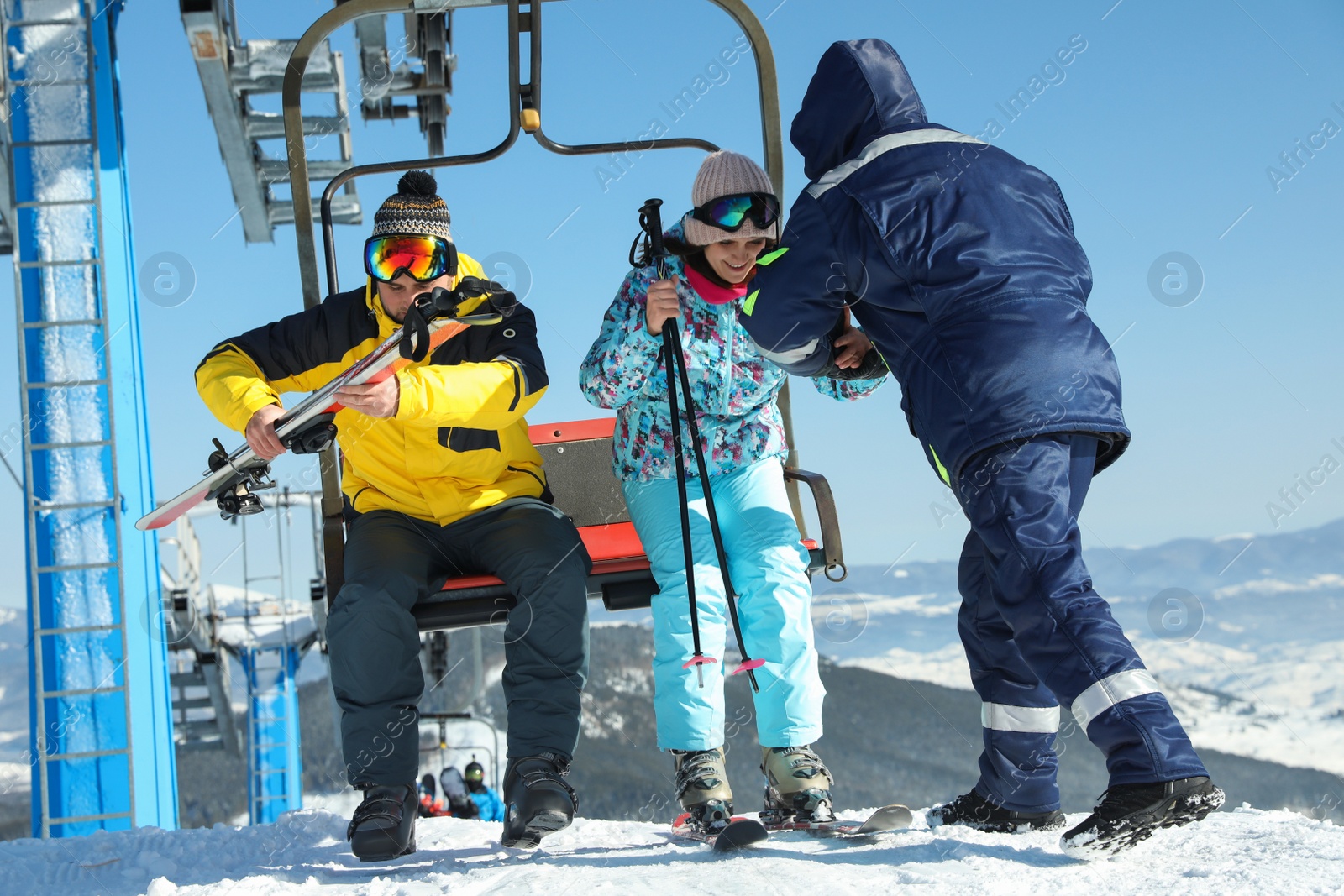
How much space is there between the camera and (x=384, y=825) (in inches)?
84.2

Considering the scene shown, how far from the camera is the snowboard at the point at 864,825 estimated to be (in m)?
2.16

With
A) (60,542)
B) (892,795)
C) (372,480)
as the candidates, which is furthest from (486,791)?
(892,795)

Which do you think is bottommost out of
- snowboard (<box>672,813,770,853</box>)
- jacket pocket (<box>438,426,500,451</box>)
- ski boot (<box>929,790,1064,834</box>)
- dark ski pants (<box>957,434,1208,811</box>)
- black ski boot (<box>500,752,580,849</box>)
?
ski boot (<box>929,790,1064,834</box>)

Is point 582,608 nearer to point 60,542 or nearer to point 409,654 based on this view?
point 409,654

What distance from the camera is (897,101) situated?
7.25 ft

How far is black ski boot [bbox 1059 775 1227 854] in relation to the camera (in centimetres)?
168

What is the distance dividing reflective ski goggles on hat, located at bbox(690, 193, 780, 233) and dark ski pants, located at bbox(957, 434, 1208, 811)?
0.84 meters

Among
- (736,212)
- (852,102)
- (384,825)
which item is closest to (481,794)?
(384,825)

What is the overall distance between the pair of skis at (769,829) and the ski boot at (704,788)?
0.06 feet

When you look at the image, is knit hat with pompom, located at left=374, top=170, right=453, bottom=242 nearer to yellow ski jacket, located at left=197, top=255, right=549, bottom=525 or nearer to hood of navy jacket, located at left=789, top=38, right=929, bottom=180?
yellow ski jacket, located at left=197, top=255, right=549, bottom=525

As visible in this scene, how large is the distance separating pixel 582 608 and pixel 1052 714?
37.9 inches

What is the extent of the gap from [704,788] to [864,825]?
12.4 inches

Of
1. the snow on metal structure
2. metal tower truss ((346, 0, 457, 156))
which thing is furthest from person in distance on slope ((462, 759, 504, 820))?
metal tower truss ((346, 0, 457, 156))

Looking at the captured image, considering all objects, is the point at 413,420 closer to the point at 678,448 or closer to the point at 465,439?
the point at 465,439
